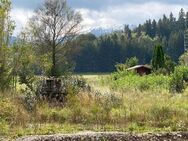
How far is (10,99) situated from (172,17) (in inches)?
6142

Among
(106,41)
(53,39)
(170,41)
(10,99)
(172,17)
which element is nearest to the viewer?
(10,99)

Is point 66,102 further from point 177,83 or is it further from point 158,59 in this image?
point 158,59

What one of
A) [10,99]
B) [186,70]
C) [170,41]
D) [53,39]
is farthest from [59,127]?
[170,41]

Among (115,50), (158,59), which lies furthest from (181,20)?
(158,59)

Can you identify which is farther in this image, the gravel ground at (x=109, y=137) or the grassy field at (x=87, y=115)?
the grassy field at (x=87, y=115)

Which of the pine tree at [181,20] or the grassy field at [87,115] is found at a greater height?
the pine tree at [181,20]

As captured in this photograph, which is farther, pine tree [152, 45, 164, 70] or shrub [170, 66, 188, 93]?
pine tree [152, 45, 164, 70]

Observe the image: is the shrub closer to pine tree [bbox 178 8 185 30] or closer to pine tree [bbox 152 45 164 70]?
pine tree [bbox 152 45 164 70]

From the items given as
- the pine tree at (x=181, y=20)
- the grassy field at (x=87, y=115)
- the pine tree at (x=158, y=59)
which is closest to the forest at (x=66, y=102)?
the grassy field at (x=87, y=115)

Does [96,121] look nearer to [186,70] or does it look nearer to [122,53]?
[186,70]

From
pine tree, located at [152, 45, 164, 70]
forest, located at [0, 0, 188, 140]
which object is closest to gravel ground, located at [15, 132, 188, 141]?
forest, located at [0, 0, 188, 140]

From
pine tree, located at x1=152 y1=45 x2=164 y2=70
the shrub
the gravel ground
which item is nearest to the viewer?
the gravel ground

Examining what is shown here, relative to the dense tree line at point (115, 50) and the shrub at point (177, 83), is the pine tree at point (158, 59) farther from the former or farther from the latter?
the dense tree line at point (115, 50)

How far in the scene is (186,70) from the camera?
3231 centimetres
